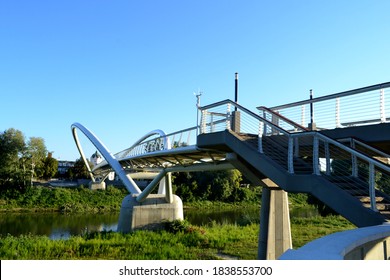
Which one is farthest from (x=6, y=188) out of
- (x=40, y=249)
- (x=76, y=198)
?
(x=40, y=249)

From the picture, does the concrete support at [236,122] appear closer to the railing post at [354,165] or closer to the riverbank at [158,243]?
the railing post at [354,165]

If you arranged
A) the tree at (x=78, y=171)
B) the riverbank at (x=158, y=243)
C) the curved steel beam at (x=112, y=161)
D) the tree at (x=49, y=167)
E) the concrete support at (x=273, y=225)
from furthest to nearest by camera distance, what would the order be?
1. the tree at (x=78, y=171)
2. the tree at (x=49, y=167)
3. the curved steel beam at (x=112, y=161)
4. the riverbank at (x=158, y=243)
5. the concrete support at (x=273, y=225)

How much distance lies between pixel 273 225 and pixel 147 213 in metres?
11.8

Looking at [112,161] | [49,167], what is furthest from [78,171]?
[112,161]

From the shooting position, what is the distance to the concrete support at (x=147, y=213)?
72.0 feet

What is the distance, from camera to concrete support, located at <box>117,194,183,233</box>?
21.9m

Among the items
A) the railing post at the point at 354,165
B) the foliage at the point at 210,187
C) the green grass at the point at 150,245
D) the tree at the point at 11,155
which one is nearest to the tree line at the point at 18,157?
the tree at the point at 11,155

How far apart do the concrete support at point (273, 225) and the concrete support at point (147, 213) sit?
11.2 meters

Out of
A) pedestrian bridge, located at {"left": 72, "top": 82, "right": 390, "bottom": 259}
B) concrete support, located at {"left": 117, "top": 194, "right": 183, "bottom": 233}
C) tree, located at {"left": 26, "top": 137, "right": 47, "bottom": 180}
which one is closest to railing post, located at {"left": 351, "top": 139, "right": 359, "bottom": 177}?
pedestrian bridge, located at {"left": 72, "top": 82, "right": 390, "bottom": 259}

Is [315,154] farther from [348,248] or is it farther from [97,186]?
[97,186]

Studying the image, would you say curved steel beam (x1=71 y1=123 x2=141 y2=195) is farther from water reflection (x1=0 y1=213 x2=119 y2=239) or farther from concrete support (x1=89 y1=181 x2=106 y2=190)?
concrete support (x1=89 y1=181 x2=106 y2=190)

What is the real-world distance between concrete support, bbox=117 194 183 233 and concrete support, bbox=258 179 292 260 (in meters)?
11.2
